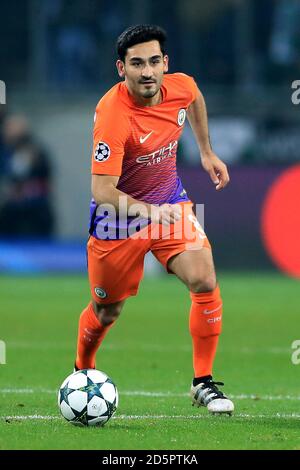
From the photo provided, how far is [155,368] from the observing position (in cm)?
992

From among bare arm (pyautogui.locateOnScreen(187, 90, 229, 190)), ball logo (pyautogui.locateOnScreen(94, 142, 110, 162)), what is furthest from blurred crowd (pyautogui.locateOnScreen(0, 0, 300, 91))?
ball logo (pyautogui.locateOnScreen(94, 142, 110, 162))

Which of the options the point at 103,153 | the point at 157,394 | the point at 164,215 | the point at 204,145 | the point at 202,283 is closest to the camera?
the point at 164,215

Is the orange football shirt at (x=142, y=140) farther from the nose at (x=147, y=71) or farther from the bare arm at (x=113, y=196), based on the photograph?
the nose at (x=147, y=71)

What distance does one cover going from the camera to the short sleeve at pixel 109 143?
23.7ft

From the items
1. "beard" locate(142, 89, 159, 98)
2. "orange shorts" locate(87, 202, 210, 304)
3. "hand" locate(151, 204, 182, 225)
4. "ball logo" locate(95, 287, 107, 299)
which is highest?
"beard" locate(142, 89, 159, 98)

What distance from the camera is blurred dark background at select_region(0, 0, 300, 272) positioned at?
66.7ft

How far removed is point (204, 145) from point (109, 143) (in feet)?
3.77

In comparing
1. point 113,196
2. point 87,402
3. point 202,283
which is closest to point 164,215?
point 113,196

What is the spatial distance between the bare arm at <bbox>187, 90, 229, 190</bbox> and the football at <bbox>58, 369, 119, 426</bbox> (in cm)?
179

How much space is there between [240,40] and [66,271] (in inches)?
205

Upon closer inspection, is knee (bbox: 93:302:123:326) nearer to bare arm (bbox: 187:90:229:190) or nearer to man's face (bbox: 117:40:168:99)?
bare arm (bbox: 187:90:229:190)

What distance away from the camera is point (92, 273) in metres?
7.80

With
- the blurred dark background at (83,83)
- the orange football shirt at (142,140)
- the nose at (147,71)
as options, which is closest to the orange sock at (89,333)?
the orange football shirt at (142,140)

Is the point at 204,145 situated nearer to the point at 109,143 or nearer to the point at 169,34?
the point at 109,143
